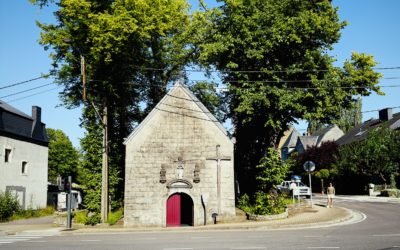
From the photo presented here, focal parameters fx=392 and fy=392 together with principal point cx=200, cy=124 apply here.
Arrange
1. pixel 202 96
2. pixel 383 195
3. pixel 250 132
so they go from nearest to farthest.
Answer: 1. pixel 250 132
2. pixel 202 96
3. pixel 383 195

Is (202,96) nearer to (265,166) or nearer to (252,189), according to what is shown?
(252,189)

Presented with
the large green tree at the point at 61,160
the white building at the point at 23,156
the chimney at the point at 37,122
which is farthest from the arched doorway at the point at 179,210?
the large green tree at the point at 61,160

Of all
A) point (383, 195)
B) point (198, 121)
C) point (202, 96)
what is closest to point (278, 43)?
point (198, 121)

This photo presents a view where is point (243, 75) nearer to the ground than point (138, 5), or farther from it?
nearer to the ground

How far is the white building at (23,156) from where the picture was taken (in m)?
33.5

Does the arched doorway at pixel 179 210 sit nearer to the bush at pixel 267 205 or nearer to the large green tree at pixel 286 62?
the bush at pixel 267 205

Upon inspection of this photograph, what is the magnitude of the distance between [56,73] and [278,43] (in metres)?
17.5

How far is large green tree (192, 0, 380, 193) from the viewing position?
25406 mm

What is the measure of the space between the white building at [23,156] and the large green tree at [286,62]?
62.6 ft

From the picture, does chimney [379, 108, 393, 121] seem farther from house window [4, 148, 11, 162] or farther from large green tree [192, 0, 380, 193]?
house window [4, 148, 11, 162]

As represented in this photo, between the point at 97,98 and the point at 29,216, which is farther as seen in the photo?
the point at 29,216

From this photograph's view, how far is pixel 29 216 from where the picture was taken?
111ft

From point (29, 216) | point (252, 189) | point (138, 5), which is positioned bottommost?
point (29, 216)

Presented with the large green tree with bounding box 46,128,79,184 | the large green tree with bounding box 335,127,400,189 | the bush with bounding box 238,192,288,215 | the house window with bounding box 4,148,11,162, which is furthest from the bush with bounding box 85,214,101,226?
the large green tree with bounding box 46,128,79,184
